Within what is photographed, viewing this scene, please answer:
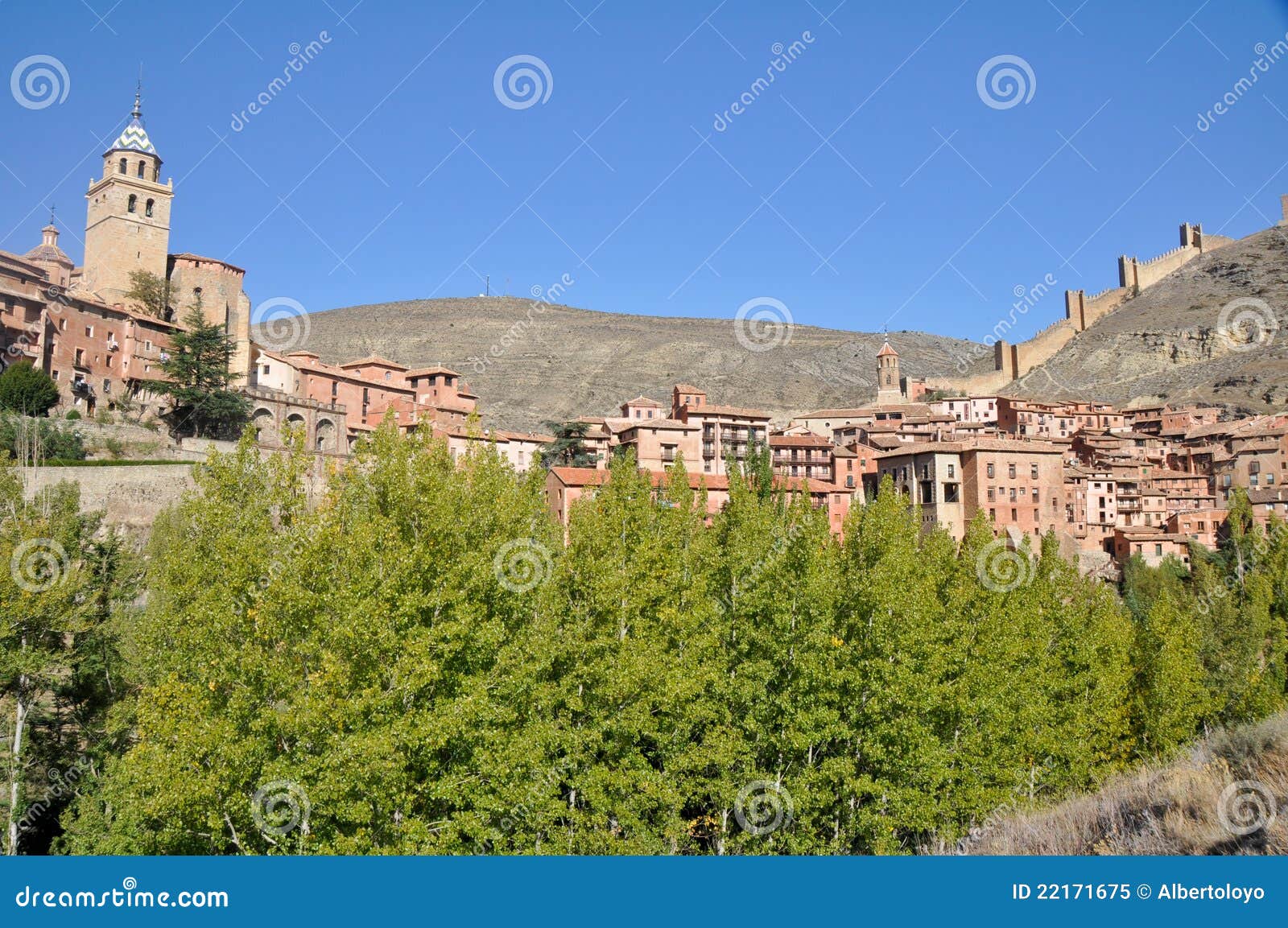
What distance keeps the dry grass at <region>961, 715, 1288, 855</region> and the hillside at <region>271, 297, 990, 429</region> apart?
9147 cm

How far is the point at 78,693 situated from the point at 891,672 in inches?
868

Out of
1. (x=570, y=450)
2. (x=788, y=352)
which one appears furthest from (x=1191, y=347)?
(x=570, y=450)

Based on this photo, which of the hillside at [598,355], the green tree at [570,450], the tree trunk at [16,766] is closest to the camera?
the tree trunk at [16,766]

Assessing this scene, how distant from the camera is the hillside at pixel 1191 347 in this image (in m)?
87.2

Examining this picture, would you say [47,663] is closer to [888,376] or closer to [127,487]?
[127,487]

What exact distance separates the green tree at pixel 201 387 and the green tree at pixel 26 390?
6.18 metres

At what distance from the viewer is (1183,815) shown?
9250 millimetres

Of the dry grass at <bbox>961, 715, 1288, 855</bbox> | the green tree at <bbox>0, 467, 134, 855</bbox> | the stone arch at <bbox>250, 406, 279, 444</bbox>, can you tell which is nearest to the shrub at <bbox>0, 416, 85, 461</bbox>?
the stone arch at <bbox>250, 406, 279, 444</bbox>

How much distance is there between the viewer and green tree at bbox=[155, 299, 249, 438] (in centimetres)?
5066

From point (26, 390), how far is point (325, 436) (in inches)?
696

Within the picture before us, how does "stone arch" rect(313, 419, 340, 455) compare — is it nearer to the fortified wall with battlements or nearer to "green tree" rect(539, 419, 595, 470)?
"green tree" rect(539, 419, 595, 470)

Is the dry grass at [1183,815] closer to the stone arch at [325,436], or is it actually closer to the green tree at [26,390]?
the green tree at [26,390]

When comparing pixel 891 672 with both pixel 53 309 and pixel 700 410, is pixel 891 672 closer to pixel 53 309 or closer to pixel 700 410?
pixel 700 410

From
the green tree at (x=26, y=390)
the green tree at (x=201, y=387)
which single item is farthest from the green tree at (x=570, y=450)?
the green tree at (x=26, y=390)
